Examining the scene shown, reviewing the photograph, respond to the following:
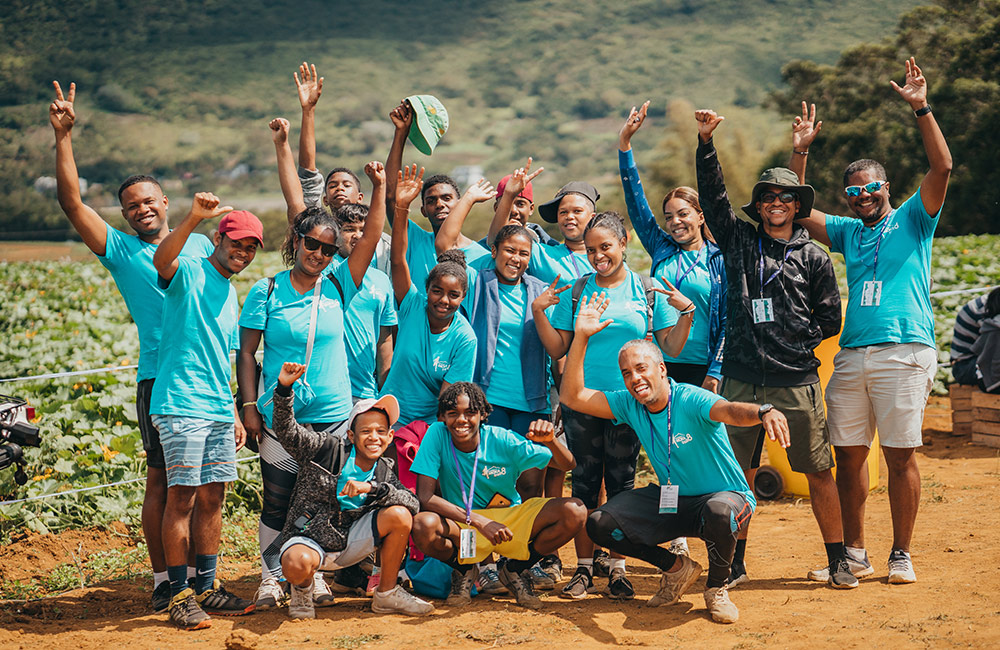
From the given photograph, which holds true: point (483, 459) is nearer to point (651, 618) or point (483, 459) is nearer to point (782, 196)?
point (651, 618)

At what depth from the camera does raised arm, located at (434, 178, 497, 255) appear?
623 cm

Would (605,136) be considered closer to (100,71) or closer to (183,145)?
(183,145)

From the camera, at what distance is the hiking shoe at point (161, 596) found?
5.37 metres

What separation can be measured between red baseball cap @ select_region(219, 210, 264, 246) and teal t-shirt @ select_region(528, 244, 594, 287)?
72.4 inches

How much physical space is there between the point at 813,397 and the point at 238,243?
3.27 m

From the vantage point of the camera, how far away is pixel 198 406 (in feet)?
16.6

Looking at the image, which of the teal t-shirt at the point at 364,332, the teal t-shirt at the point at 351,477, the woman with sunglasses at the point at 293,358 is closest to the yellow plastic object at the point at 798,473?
the teal t-shirt at the point at 364,332

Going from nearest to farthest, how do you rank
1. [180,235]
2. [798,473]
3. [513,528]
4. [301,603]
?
[180,235] < [301,603] < [513,528] < [798,473]

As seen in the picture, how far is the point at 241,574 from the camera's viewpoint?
20.8 ft

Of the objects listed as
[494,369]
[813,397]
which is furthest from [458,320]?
[813,397]

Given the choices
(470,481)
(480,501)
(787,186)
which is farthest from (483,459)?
(787,186)

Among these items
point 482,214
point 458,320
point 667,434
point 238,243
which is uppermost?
point 482,214

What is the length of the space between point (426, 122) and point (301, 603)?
307 centimetres

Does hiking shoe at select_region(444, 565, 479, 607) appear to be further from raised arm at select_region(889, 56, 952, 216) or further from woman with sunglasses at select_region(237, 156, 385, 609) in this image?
raised arm at select_region(889, 56, 952, 216)
